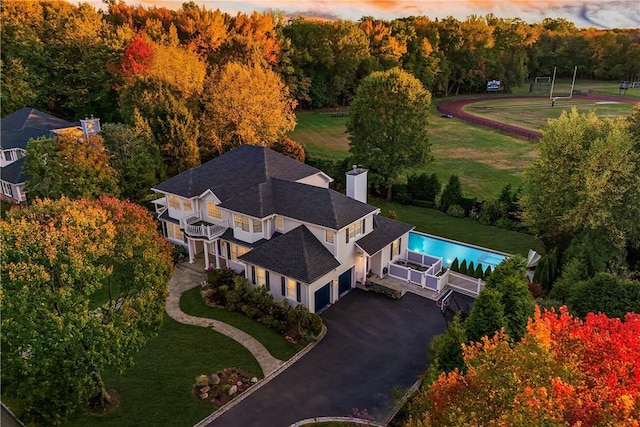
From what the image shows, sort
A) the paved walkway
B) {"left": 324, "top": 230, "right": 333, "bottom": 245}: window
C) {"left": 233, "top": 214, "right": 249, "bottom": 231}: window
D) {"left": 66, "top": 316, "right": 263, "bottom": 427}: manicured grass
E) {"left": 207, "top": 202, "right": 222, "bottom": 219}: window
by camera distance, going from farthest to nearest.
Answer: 1. {"left": 207, "top": 202, "right": 222, "bottom": 219}: window
2. {"left": 233, "top": 214, "right": 249, "bottom": 231}: window
3. {"left": 324, "top": 230, "right": 333, "bottom": 245}: window
4. the paved walkway
5. {"left": 66, "top": 316, "right": 263, "bottom": 427}: manicured grass

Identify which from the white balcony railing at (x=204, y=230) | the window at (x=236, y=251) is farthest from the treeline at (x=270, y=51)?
the window at (x=236, y=251)

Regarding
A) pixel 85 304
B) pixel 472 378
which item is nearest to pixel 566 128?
pixel 472 378

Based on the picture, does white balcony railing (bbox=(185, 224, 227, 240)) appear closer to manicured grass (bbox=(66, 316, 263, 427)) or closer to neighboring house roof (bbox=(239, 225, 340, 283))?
neighboring house roof (bbox=(239, 225, 340, 283))

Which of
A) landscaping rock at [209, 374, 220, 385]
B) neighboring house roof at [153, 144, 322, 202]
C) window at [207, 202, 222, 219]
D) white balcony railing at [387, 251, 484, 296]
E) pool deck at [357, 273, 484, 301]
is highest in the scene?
neighboring house roof at [153, 144, 322, 202]

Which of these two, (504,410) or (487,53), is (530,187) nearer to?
(504,410)

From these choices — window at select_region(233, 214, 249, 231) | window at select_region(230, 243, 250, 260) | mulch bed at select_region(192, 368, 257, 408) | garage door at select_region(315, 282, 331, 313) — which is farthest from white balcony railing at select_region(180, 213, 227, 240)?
mulch bed at select_region(192, 368, 257, 408)

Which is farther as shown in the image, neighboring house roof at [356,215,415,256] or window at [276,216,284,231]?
window at [276,216,284,231]

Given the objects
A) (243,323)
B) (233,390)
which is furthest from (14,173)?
(233,390)
